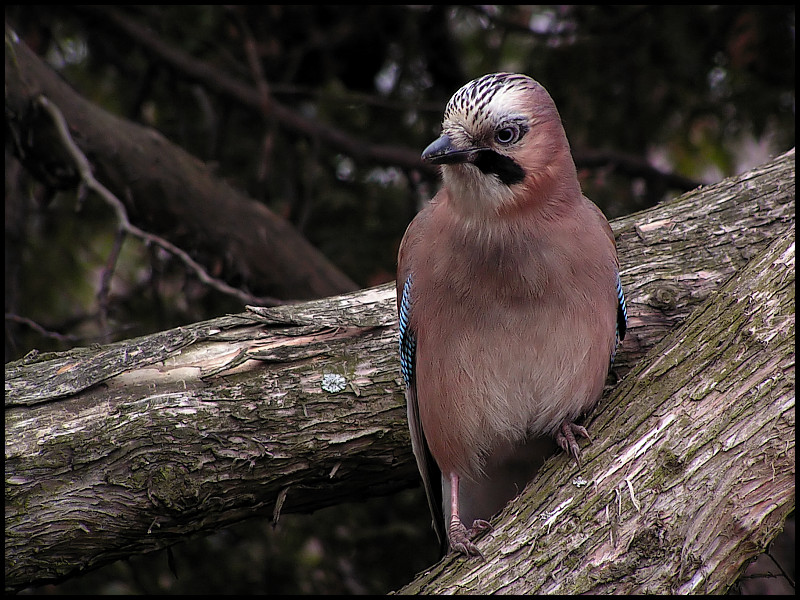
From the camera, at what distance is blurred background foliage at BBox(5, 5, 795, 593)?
15.1ft

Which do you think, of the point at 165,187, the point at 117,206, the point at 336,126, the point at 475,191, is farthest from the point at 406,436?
the point at 336,126

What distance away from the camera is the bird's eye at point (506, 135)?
2.82 metres

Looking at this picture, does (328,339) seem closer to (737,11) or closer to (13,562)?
(13,562)

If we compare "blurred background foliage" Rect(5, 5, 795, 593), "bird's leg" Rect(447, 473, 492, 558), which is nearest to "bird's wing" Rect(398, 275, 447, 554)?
"bird's leg" Rect(447, 473, 492, 558)

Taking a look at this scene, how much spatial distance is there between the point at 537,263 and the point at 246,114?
10.0 feet

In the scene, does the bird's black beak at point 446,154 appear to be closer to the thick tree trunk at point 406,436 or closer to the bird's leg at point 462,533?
the thick tree trunk at point 406,436

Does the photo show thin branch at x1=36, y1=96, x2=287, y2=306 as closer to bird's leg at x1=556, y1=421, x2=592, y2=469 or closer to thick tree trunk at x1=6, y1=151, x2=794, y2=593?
thick tree trunk at x1=6, y1=151, x2=794, y2=593

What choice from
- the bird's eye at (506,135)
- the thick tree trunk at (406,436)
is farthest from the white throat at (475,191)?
the thick tree trunk at (406,436)

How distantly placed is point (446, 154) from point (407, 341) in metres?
0.82

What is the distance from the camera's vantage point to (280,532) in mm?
4500

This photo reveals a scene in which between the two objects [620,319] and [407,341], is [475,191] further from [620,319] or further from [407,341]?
[620,319]

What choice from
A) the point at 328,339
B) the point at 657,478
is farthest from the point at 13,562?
the point at 657,478

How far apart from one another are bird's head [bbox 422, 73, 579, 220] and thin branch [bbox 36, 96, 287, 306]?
155 cm

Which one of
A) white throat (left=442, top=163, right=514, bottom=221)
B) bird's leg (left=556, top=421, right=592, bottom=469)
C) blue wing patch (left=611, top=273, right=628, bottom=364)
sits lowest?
bird's leg (left=556, top=421, right=592, bottom=469)
